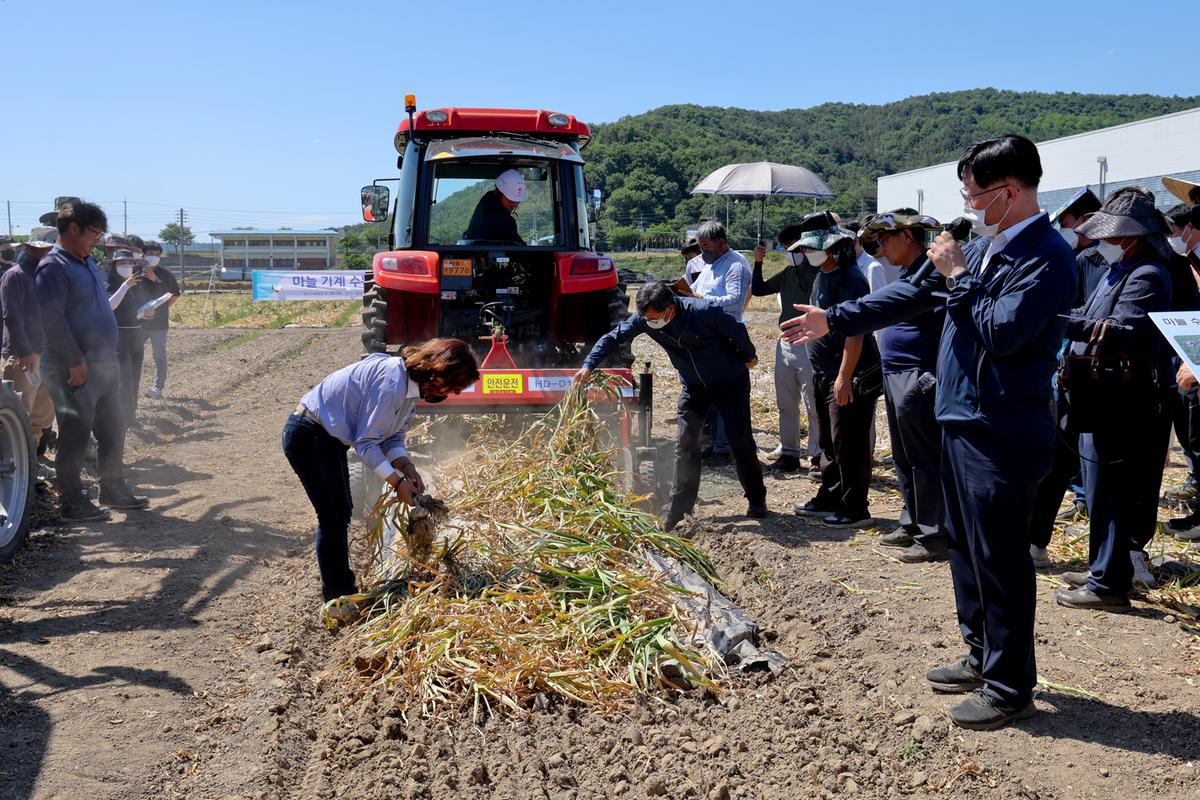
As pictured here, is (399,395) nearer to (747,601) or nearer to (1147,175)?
(747,601)

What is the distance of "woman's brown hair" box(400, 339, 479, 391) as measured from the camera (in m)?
4.07

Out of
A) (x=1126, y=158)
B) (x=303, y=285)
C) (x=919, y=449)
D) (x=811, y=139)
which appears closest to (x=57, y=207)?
(x=919, y=449)

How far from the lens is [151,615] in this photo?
4824 mm

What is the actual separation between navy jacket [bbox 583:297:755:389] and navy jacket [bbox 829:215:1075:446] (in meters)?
2.40

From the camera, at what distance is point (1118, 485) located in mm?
4320

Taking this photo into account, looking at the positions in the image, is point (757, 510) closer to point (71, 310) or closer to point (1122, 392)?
point (1122, 392)

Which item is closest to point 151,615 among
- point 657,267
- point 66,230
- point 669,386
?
point 66,230

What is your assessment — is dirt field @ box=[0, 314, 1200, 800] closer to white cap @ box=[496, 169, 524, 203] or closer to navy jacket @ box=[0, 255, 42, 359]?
navy jacket @ box=[0, 255, 42, 359]

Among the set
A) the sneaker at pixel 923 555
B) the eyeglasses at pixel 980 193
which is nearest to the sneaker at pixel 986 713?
the eyeglasses at pixel 980 193

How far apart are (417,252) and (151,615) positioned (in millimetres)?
3381

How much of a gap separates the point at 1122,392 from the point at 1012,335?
156cm

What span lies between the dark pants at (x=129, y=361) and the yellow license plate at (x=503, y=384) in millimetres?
4599

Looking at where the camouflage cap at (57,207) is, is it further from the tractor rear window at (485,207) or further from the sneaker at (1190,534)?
the sneaker at (1190,534)

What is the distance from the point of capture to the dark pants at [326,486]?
175 inches
